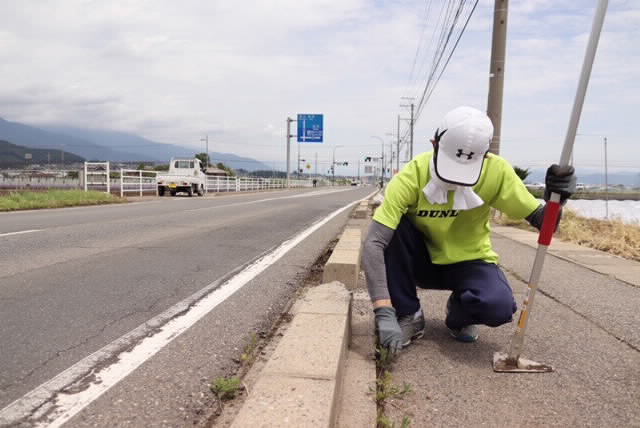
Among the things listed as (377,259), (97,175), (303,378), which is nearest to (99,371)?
(303,378)

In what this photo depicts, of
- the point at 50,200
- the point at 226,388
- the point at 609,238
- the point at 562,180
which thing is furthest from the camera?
the point at 50,200

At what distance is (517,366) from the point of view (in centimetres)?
269

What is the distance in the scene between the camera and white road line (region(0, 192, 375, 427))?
2.08m

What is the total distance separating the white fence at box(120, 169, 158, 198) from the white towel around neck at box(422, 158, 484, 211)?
733 inches

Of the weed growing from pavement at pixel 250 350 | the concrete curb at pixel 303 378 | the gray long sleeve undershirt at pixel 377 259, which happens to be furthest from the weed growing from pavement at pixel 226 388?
the gray long sleeve undershirt at pixel 377 259

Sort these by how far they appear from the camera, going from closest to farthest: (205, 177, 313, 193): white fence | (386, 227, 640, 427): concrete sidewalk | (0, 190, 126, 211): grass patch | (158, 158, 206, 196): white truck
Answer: (386, 227, 640, 427): concrete sidewalk
(0, 190, 126, 211): grass patch
(158, 158, 206, 196): white truck
(205, 177, 313, 193): white fence

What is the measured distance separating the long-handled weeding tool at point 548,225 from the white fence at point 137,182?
744 inches

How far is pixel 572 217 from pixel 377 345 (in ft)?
30.6

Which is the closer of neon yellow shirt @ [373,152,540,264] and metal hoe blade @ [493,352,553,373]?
metal hoe blade @ [493,352,553,373]

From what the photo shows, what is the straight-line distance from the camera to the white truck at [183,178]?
958 inches

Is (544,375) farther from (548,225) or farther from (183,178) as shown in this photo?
(183,178)

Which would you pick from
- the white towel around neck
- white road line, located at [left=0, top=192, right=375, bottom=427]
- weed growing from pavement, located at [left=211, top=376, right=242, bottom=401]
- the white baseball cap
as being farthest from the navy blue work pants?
white road line, located at [left=0, top=192, right=375, bottom=427]

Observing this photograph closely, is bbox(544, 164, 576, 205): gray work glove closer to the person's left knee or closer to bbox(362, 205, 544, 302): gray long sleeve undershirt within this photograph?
bbox(362, 205, 544, 302): gray long sleeve undershirt

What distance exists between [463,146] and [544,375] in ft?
4.28
